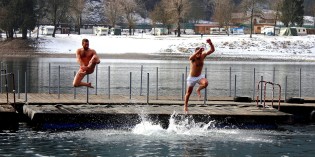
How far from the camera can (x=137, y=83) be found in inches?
2534

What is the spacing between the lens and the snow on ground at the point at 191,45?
13125cm

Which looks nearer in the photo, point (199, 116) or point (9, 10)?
point (199, 116)

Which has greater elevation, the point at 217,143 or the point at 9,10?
the point at 9,10

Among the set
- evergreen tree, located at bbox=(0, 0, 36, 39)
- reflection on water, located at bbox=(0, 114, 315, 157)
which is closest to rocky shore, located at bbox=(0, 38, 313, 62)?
evergreen tree, located at bbox=(0, 0, 36, 39)

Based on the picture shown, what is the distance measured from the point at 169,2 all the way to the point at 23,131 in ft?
427

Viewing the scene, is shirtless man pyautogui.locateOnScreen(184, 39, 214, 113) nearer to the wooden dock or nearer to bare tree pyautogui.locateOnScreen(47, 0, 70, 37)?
the wooden dock

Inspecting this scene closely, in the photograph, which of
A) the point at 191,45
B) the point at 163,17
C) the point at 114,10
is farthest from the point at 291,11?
the point at 114,10

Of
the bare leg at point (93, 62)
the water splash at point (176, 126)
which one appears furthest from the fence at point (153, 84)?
the bare leg at point (93, 62)

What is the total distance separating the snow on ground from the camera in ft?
431

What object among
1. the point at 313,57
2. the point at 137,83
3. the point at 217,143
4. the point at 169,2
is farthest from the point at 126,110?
the point at 169,2

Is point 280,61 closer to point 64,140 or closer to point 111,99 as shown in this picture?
point 111,99

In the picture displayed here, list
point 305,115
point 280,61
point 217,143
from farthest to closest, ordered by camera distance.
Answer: point 280,61 → point 305,115 → point 217,143

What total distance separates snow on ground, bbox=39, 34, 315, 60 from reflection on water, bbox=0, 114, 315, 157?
307 feet

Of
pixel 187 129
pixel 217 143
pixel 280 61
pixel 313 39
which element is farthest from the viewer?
pixel 313 39
